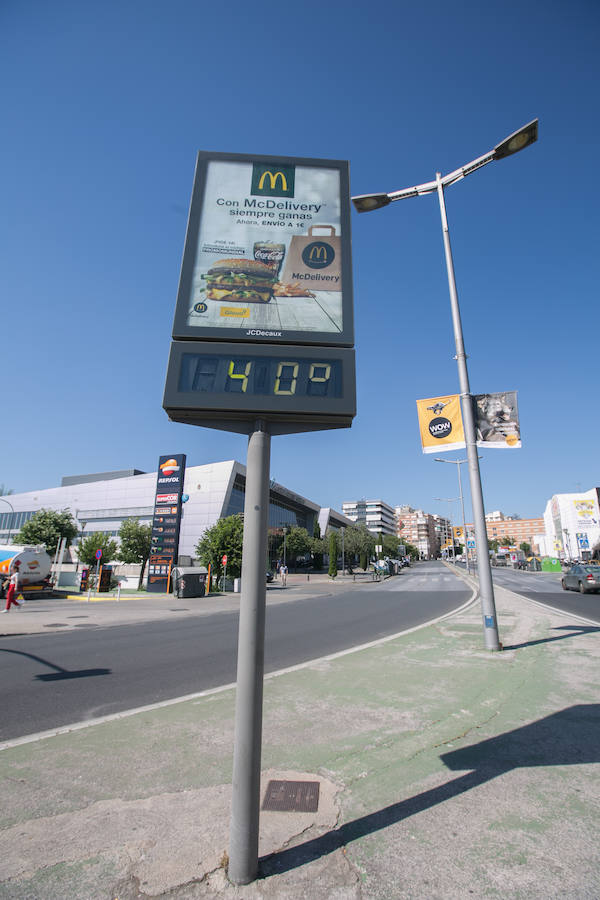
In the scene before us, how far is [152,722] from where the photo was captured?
4613 mm

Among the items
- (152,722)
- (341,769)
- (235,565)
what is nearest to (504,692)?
Result: (341,769)

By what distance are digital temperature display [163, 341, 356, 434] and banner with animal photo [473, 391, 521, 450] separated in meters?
7.19

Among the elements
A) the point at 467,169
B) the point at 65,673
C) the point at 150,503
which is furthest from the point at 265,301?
the point at 150,503

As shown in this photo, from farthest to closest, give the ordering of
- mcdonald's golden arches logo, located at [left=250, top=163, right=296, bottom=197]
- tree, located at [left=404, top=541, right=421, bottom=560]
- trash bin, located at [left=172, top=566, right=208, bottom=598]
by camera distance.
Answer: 1. tree, located at [left=404, top=541, right=421, bottom=560]
2. trash bin, located at [left=172, top=566, right=208, bottom=598]
3. mcdonald's golden arches logo, located at [left=250, top=163, right=296, bottom=197]

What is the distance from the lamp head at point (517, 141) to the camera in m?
8.22

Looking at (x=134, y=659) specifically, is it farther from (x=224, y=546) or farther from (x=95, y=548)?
(x=95, y=548)

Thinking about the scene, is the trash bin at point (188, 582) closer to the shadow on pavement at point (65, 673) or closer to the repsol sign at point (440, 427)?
the shadow on pavement at point (65, 673)

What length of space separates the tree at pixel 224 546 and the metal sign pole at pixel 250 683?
31.6 m

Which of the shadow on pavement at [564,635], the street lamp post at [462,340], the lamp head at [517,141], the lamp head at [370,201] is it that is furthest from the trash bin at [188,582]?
the lamp head at [517,141]

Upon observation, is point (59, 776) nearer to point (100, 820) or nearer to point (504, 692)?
point (100, 820)

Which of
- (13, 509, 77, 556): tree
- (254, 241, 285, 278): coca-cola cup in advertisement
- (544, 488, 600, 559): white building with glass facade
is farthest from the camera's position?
(544, 488, 600, 559): white building with glass facade

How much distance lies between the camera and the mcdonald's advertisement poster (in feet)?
9.96

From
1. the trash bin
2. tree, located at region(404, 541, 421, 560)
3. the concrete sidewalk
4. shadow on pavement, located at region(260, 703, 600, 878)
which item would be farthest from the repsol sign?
tree, located at region(404, 541, 421, 560)

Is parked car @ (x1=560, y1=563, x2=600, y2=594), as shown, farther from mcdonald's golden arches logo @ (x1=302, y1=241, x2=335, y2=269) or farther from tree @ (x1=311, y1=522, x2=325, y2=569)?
tree @ (x1=311, y1=522, x2=325, y2=569)
